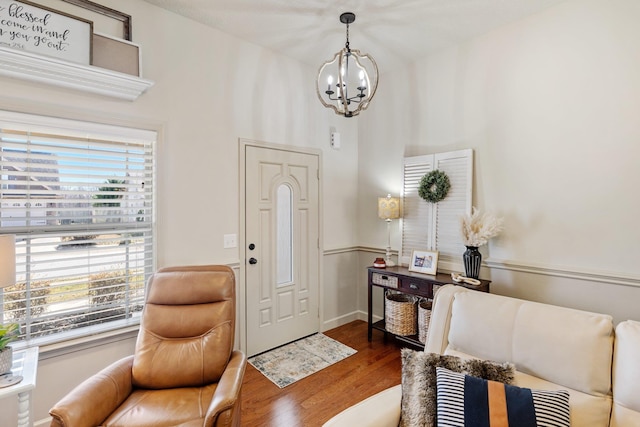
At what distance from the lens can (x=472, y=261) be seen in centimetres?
271

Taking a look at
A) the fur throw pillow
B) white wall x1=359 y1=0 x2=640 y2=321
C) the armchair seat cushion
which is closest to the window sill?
the armchair seat cushion

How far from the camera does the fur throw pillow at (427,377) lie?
4.00 feet

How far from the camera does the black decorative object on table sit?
2.71m

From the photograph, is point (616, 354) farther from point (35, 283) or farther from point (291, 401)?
point (35, 283)

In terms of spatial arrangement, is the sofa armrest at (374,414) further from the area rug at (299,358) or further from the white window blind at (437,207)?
the white window blind at (437,207)

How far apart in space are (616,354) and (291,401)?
197cm

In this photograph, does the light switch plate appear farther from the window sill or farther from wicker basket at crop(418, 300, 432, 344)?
wicker basket at crop(418, 300, 432, 344)

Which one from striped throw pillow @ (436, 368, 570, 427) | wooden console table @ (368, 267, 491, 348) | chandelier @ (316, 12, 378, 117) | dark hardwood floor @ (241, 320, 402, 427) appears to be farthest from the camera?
wooden console table @ (368, 267, 491, 348)

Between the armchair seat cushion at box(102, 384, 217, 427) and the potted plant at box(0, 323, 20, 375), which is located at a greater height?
the potted plant at box(0, 323, 20, 375)

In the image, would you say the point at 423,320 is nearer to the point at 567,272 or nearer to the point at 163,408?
the point at 567,272

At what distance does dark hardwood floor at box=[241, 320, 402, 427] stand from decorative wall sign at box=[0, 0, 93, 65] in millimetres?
2628

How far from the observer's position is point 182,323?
198 centimetres

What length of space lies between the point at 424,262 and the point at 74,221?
2897 millimetres

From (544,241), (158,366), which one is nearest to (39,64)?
(158,366)
